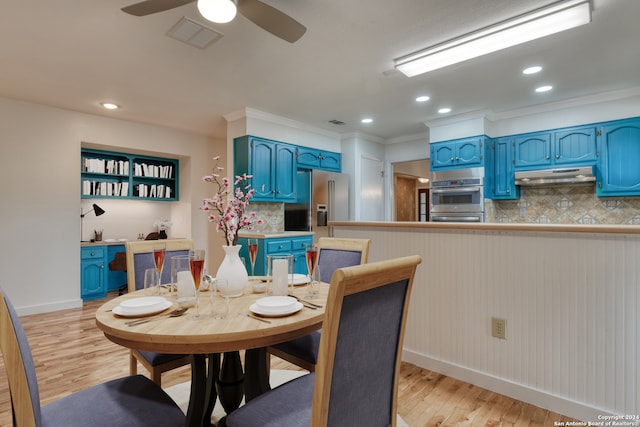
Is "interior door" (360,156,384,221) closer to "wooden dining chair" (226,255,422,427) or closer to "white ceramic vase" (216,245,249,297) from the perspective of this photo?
"white ceramic vase" (216,245,249,297)

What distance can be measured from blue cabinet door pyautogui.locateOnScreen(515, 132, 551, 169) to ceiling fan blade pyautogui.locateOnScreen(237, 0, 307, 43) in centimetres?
350

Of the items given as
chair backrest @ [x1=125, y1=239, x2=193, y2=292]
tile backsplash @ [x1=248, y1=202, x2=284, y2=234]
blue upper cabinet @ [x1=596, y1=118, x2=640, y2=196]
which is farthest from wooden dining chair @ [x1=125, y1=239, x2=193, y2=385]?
blue upper cabinet @ [x1=596, y1=118, x2=640, y2=196]

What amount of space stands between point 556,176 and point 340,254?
125 inches

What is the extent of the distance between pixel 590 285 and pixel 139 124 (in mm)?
5233

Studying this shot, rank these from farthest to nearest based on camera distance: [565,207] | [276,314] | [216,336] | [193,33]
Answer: [565,207]
[193,33]
[276,314]
[216,336]

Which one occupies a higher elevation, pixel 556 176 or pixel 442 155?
pixel 442 155

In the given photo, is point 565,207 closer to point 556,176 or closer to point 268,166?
point 556,176

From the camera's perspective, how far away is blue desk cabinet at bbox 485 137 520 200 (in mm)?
4281

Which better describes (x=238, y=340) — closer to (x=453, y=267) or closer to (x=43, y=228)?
(x=453, y=267)

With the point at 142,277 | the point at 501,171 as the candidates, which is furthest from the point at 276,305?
the point at 501,171

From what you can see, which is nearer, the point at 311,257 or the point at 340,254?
the point at 311,257

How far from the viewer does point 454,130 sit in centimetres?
455

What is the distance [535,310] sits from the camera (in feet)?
6.40

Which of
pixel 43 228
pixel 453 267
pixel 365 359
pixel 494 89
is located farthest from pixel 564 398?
pixel 43 228
